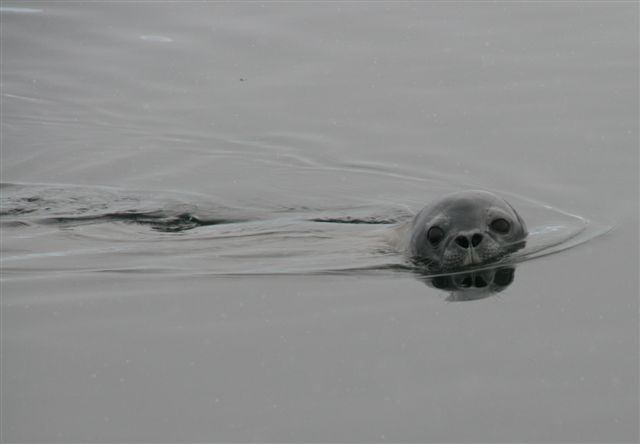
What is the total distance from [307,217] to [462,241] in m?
2.15

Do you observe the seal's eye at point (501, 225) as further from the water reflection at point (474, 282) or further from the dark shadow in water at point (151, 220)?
the dark shadow in water at point (151, 220)

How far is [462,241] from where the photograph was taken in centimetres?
823


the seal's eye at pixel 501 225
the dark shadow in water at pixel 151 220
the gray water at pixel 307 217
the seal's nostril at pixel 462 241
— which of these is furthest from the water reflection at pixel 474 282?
the dark shadow in water at pixel 151 220

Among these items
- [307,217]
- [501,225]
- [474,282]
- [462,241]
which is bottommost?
[474,282]

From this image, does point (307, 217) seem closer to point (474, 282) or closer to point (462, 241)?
point (462, 241)

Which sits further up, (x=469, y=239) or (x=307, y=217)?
(x=307, y=217)

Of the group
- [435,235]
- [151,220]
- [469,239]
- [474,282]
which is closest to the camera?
[474,282]

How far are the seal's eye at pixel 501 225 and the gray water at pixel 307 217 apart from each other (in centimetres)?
25

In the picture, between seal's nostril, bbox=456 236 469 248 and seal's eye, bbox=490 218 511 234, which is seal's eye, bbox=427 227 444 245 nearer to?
seal's nostril, bbox=456 236 469 248

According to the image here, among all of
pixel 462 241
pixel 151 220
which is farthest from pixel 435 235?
pixel 151 220

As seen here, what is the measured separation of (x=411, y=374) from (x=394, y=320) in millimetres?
796

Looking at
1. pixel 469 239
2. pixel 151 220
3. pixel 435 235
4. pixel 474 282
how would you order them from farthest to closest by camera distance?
pixel 151 220
pixel 435 235
pixel 469 239
pixel 474 282

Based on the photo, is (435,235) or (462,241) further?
(435,235)

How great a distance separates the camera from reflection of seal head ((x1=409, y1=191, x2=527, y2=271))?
8258 millimetres
